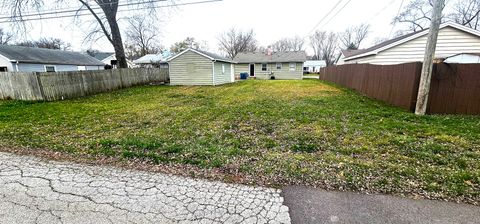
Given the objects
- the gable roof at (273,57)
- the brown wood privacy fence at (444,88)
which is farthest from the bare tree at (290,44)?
the brown wood privacy fence at (444,88)

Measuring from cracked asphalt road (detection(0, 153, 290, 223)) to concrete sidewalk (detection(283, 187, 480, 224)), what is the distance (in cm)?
22

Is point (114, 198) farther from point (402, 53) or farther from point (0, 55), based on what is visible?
point (0, 55)

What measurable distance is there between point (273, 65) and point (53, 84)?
71.1 ft

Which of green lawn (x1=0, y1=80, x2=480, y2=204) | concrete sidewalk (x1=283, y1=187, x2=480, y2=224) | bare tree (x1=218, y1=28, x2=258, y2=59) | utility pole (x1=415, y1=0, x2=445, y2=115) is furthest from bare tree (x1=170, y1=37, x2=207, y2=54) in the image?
concrete sidewalk (x1=283, y1=187, x2=480, y2=224)

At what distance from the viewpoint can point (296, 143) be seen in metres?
4.41

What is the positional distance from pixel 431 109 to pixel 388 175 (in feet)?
17.3

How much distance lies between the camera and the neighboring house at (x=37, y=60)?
60.2 ft

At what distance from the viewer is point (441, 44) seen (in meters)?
11.0

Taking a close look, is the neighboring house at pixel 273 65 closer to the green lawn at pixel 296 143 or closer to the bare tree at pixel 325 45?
the green lawn at pixel 296 143

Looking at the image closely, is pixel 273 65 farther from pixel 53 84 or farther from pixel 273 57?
pixel 53 84

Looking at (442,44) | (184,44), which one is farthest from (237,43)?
(442,44)

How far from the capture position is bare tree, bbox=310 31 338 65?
212 feet

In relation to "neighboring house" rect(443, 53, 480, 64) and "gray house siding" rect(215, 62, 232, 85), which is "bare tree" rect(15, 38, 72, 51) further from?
"neighboring house" rect(443, 53, 480, 64)

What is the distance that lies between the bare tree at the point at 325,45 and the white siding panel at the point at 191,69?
54721mm
